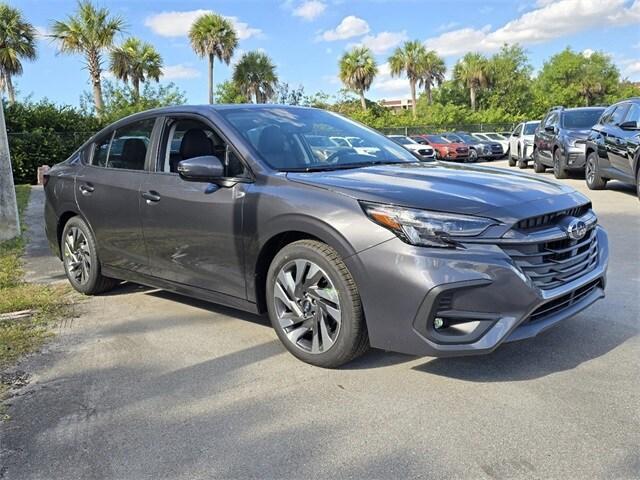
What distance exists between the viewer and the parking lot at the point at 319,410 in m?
2.60

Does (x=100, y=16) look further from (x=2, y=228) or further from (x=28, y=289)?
(x=28, y=289)

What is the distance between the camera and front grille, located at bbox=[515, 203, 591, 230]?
3175 mm

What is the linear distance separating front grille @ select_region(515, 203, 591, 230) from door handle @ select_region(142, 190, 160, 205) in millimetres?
2635

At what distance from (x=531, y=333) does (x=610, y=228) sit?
5256 millimetres

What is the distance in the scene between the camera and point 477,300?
3.04m

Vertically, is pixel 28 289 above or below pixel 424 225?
below

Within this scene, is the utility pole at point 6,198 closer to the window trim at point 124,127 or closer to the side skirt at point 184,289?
Result: the window trim at point 124,127

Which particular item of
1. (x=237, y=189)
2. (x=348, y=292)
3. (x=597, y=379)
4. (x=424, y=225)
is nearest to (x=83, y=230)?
(x=237, y=189)

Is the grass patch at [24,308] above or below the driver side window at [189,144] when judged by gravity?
below

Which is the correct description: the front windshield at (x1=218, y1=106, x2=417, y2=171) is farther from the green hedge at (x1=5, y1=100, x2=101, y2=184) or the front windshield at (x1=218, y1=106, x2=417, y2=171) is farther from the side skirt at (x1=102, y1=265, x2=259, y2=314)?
the green hedge at (x1=5, y1=100, x2=101, y2=184)

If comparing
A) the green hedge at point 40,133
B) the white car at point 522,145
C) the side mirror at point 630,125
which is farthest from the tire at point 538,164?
the green hedge at point 40,133

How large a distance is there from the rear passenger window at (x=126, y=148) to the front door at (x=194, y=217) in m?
0.26

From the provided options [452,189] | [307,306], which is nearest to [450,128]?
[452,189]

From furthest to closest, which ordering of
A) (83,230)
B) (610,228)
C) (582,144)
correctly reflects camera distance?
(582,144), (610,228), (83,230)
